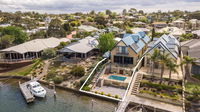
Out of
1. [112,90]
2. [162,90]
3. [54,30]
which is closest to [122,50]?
[112,90]

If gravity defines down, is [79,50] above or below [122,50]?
below

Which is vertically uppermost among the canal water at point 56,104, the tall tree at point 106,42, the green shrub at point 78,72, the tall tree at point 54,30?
the tall tree at point 54,30

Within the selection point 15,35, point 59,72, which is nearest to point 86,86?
point 59,72

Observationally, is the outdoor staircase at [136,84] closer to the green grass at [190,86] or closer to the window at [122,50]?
the window at [122,50]

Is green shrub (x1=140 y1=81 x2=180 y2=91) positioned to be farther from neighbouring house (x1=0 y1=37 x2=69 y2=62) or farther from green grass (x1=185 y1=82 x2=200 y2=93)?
neighbouring house (x1=0 y1=37 x2=69 y2=62)

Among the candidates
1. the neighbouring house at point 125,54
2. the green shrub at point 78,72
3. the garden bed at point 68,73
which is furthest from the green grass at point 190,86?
the green shrub at point 78,72

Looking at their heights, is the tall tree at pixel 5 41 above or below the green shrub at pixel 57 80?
above

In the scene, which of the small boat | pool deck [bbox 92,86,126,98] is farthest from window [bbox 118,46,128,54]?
the small boat

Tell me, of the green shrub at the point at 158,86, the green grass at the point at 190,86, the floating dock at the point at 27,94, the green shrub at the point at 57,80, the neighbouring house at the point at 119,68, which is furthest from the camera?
the green shrub at the point at 57,80

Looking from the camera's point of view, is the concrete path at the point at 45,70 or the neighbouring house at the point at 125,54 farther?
the concrete path at the point at 45,70

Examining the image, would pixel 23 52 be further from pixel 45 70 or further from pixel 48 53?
pixel 45 70
